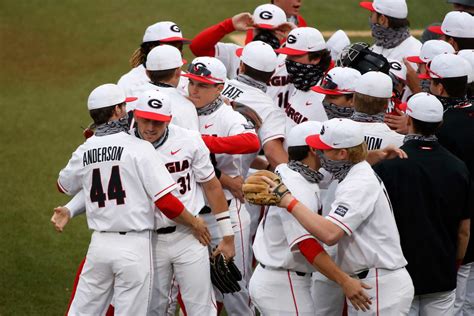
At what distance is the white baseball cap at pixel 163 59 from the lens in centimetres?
661

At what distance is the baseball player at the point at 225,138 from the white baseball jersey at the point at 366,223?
1389 mm

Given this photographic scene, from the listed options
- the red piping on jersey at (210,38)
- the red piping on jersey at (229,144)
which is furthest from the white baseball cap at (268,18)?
the red piping on jersey at (229,144)

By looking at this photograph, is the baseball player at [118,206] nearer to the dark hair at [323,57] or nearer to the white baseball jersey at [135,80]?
the white baseball jersey at [135,80]

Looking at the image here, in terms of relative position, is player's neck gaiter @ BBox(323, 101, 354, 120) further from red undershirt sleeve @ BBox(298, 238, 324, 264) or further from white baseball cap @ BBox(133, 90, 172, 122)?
red undershirt sleeve @ BBox(298, 238, 324, 264)

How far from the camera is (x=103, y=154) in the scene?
5875mm

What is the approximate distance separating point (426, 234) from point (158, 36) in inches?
118

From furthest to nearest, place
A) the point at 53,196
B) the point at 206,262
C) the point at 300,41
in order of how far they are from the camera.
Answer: the point at 53,196 < the point at 300,41 < the point at 206,262

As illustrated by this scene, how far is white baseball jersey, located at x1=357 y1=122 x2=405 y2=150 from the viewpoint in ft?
20.1

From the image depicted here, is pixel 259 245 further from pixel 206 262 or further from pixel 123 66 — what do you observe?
Result: pixel 123 66

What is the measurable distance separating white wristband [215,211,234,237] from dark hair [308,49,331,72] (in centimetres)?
162

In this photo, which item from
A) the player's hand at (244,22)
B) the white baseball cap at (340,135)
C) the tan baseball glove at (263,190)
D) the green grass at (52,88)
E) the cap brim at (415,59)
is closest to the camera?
the tan baseball glove at (263,190)

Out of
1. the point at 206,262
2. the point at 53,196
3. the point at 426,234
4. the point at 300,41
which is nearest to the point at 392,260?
the point at 426,234

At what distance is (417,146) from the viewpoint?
5.78 m

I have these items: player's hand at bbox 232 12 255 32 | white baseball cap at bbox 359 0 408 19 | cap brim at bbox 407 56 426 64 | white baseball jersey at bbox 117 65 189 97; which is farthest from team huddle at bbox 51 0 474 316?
player's hand at bbox 232 12 255 32
